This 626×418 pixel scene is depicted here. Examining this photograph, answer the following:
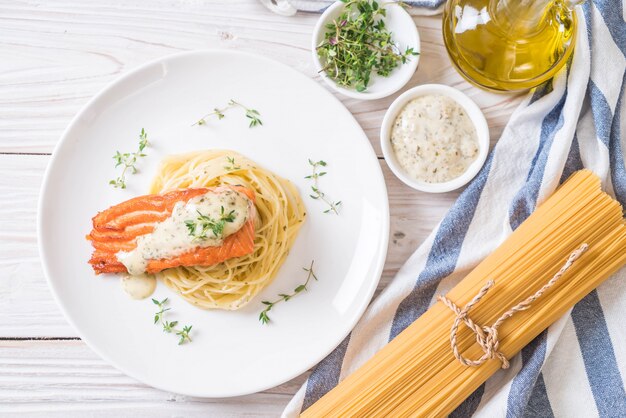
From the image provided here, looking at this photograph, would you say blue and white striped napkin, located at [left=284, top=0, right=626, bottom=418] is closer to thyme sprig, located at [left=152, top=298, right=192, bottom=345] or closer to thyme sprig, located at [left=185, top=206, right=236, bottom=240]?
thyme sprig, located at [left=152, top=298, right=192, bottom=345]

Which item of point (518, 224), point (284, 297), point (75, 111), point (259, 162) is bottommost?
point (284, 297)

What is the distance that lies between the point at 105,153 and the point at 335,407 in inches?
64.6

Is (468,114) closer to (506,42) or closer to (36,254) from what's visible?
(506,42)

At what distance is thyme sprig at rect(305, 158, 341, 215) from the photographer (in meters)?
3.09

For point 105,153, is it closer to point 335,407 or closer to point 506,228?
point 335,407

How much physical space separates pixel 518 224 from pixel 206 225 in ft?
4.90

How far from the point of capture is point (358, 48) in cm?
305

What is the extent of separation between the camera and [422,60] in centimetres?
320

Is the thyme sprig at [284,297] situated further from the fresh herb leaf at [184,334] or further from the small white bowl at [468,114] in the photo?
the small white bowl at [468,114]

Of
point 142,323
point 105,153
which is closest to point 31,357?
point 142,323

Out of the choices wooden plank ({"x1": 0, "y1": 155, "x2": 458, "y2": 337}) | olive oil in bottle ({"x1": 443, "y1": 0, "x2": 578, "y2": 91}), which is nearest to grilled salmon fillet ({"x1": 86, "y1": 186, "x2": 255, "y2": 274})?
wooden plank ({"x1": 0, "y1": 155, "x2": 458, "y2": 337})

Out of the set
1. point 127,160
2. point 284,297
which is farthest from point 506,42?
point 127,160

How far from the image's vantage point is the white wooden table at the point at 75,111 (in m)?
3.14

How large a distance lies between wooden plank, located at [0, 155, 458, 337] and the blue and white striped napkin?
117 millimetres
